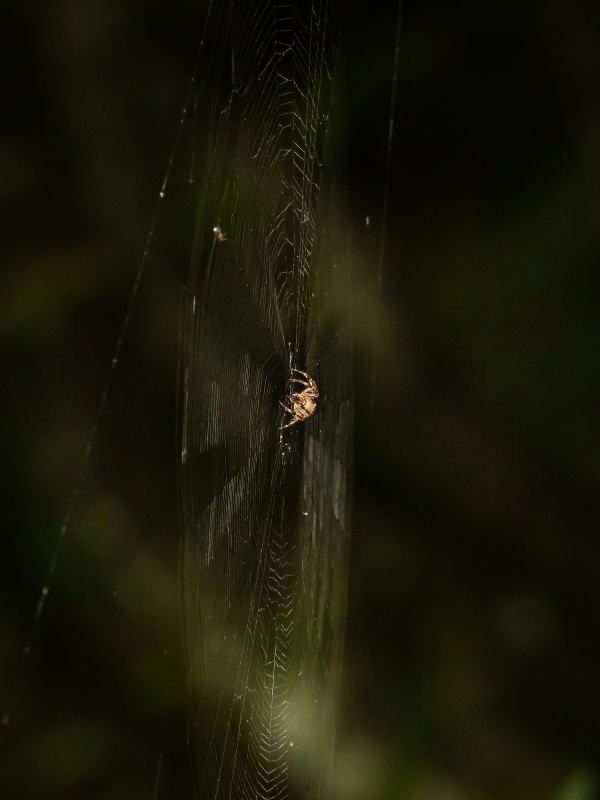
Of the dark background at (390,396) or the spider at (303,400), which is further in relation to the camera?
the spider at (303,400)

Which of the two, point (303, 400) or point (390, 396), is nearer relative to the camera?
point (390, 396)

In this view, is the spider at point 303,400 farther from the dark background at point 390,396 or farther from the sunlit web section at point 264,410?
the dark background at point 390,396

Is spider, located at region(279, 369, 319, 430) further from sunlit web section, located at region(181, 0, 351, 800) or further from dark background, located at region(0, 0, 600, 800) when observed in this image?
dark background, located at region(0, 0, 600, 800)

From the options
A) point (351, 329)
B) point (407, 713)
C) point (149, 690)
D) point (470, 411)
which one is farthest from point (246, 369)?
point (407, 713)

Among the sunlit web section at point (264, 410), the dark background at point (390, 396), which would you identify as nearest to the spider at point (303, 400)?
the sunlit web section at point (264, 410)
